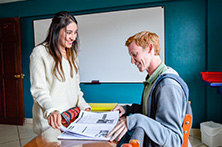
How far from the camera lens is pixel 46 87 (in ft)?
4.09

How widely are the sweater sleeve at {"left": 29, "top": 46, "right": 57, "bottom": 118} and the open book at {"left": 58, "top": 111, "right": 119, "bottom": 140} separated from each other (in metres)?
0.24

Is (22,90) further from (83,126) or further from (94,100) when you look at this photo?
(83,126)

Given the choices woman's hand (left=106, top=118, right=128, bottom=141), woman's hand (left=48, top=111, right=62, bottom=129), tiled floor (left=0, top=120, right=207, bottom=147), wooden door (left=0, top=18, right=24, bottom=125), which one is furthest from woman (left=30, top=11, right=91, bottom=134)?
wooden door (left=0, top=18, right=24, bottom=125)

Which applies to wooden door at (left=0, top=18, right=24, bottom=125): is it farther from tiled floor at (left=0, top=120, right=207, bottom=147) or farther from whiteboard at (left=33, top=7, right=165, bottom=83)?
whiteboard at (left=33, top=7, right=165, bottom=83)

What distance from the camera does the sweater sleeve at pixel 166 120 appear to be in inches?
31.0

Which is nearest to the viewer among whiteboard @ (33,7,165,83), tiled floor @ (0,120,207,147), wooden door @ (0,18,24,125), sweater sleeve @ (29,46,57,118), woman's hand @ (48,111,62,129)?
woman's hand @ (48,111,62,129)

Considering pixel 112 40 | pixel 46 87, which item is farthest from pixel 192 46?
pixel 46 87

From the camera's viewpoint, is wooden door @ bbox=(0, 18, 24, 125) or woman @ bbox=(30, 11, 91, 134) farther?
wooden door @ bbox=(0, 18, 24, 125)

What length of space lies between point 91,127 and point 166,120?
36cm

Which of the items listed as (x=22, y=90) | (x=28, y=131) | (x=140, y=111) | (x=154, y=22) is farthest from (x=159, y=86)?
(x=22, y=90)

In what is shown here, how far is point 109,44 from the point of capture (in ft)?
10.9

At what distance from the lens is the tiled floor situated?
2.86 m

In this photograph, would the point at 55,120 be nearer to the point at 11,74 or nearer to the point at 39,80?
the point at 39,80

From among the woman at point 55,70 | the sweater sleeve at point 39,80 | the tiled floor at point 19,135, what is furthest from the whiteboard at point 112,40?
the sweater sleeve at point 39,80
